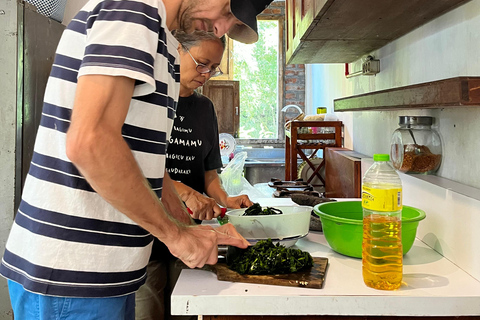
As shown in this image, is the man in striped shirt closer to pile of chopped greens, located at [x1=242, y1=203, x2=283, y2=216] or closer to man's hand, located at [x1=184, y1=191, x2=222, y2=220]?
pile of chopped greens, located at [x1=242, y1=203, x2=283, y2=216]

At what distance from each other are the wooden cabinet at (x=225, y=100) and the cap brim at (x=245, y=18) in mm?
4400

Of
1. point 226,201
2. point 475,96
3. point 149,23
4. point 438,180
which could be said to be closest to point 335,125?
point 226,201

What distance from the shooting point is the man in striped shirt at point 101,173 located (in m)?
0.81

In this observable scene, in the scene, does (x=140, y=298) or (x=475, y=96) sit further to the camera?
(x=140, y=298)

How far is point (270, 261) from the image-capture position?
3.58ft

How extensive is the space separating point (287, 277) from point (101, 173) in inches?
20.6

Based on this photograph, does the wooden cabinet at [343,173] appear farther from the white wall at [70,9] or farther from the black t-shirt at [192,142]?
the white wall at [70,9]

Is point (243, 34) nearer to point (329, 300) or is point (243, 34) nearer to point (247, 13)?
point (247, 13)

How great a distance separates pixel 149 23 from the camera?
2.83 ft

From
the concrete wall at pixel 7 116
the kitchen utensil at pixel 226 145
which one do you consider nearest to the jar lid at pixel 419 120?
the concrete wall at pixel 7 116

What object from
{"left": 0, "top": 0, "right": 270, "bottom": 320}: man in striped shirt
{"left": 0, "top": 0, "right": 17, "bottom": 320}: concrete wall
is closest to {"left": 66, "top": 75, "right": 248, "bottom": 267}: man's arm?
{"left": 0, "top": 0, "right": 270, "bottom": 320}: man in striped shirt

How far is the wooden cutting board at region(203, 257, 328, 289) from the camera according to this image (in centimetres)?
103

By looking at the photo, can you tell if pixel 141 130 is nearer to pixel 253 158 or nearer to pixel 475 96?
pixel 475 96

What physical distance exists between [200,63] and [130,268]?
91 cm
